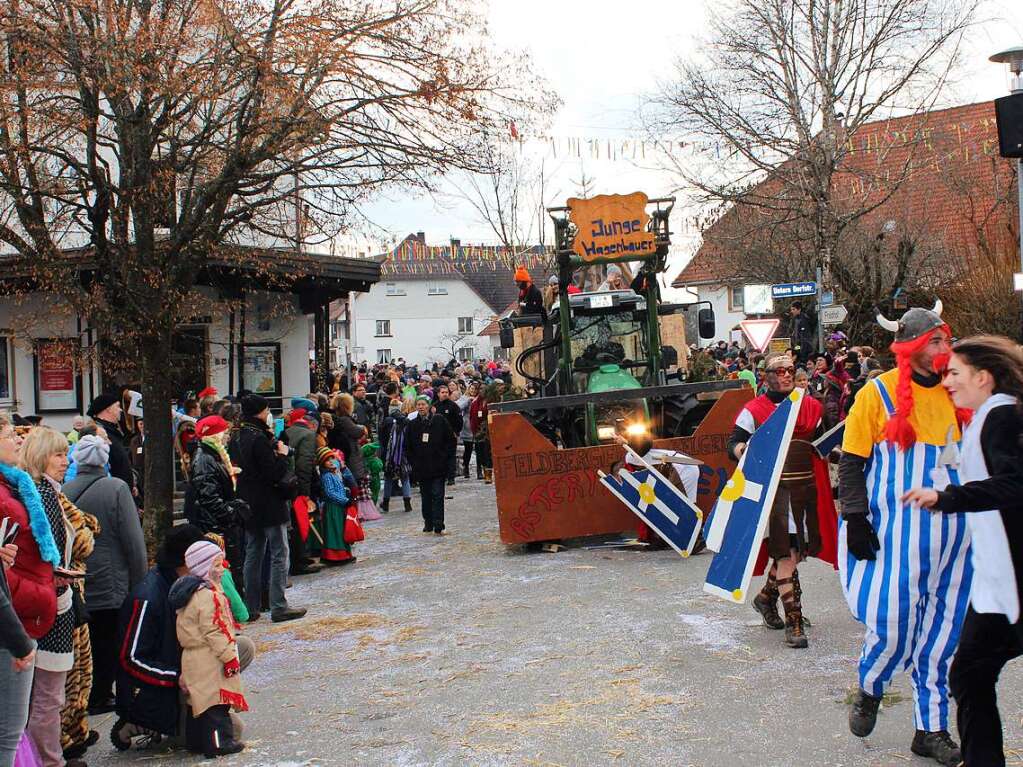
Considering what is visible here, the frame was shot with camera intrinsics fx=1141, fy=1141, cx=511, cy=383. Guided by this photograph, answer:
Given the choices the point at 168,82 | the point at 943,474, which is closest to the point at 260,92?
the point at 168,82

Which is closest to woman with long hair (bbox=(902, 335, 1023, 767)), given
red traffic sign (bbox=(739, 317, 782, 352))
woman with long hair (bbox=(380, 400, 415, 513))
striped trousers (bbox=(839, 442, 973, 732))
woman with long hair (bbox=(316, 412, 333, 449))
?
striped trousers (bbox=(839, 442, 973, 732))

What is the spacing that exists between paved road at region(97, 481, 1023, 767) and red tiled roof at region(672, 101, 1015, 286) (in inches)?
683

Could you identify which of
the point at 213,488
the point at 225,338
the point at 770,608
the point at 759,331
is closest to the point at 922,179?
the point at 759,331

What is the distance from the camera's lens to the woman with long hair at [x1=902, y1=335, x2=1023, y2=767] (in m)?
4.16

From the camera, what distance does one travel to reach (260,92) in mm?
11242

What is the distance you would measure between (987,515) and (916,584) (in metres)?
0.82

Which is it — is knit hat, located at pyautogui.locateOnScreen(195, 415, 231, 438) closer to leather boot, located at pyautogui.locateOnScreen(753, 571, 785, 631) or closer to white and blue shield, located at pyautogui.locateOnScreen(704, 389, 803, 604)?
white and blue shield, located at pyautogui.locateOnScreen(704, 389, 803, 604)

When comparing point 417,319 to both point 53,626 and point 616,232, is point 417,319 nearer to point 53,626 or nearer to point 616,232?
point 616,232

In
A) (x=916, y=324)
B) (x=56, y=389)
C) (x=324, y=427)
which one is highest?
(x=916, y=324)

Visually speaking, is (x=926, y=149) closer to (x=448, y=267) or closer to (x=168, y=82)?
(x=168, y=82)

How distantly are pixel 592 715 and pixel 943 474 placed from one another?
229 cm

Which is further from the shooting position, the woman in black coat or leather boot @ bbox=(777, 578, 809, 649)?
the woman in black coat

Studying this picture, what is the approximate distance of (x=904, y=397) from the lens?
16.8 feet

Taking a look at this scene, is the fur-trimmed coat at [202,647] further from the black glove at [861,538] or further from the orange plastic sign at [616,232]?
the orange plastic sign at [616,232]
